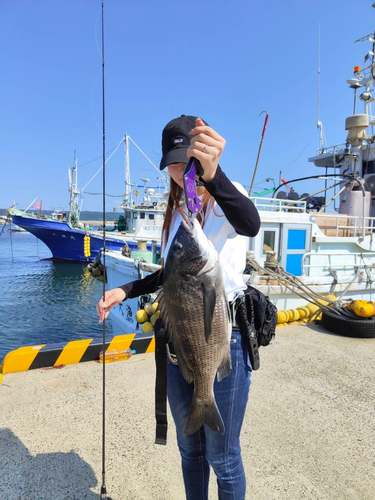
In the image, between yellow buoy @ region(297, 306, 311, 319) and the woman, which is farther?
yellow buoy @ region(297, 306, 311, 319)

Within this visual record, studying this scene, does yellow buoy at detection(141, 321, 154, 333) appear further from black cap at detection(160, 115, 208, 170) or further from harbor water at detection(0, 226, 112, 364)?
harbor water at detection(0, 226, 112, 364)

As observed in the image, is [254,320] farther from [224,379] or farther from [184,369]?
[184,369]

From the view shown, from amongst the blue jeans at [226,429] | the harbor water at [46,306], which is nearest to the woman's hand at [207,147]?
the blue jeans at [226,429]

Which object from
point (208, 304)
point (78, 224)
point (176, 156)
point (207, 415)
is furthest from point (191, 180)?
point (78, 224)

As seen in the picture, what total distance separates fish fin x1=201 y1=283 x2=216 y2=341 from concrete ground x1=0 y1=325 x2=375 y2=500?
157 cm

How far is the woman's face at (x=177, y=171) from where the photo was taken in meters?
1.52

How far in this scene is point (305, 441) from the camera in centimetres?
278

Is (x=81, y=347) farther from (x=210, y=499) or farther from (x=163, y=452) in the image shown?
(x=210, y=499)

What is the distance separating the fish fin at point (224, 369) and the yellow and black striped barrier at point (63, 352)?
307 cm

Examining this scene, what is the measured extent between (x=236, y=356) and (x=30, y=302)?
1623 cm

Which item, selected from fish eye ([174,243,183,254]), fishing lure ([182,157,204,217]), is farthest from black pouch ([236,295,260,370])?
fishing lure ([182,157,204,217])

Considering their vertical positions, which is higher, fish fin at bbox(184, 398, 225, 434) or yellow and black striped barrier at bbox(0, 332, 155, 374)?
fish fin at bbox(184, 398, 225, 434)

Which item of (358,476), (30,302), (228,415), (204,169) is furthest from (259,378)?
(30,302)

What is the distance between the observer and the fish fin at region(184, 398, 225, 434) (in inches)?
56.7
